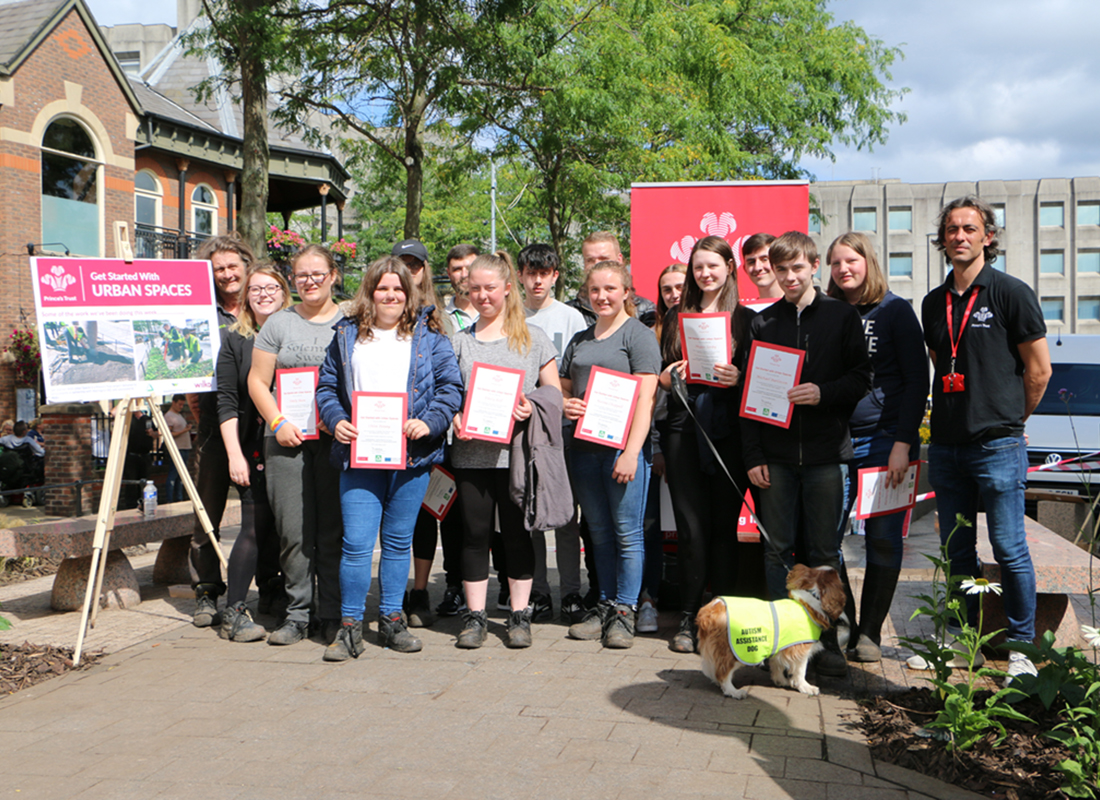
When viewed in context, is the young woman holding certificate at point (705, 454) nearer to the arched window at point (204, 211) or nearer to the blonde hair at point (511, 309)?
the blonde hair at point (511, 309)

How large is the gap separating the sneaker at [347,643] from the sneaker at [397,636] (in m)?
0.15

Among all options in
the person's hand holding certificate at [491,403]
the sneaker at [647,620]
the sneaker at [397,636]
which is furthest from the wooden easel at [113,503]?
the sneaker at [647,620]

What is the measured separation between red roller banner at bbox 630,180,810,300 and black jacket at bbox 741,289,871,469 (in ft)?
8.33

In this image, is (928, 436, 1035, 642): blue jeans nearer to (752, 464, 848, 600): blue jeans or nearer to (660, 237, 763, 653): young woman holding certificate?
(752, 464, 848, 600): blue jeans

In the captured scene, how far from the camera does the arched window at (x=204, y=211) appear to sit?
81.5ft

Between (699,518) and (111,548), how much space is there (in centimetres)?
386

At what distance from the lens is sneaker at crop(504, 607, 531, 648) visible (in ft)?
16.6

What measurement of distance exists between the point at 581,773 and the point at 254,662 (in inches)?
89.9

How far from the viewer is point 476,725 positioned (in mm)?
3898

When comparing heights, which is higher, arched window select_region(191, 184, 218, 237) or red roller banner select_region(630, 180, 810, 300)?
arched window select_region(191, 184, 218, 237)

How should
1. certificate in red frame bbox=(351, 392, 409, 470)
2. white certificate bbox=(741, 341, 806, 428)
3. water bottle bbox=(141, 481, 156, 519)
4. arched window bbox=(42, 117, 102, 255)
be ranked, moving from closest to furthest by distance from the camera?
1. white certificate bbox=(741, 341, 806, 428)
2. certificate in red frame bbox=(351, 392, 409, 470)
3. water bottle bbox=(141, 481, 156, 519)
4. arched window bbox=(42, 117, 102, 255)

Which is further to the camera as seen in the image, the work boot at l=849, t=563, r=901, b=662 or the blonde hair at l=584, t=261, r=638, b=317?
the blonde hair at l=584, t=261, r=638, b=317

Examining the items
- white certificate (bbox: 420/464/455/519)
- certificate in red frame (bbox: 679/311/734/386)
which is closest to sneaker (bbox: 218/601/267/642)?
white certificate (bbox: 420/464/455/519)

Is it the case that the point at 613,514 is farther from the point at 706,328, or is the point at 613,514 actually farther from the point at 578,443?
the point at 706,328
